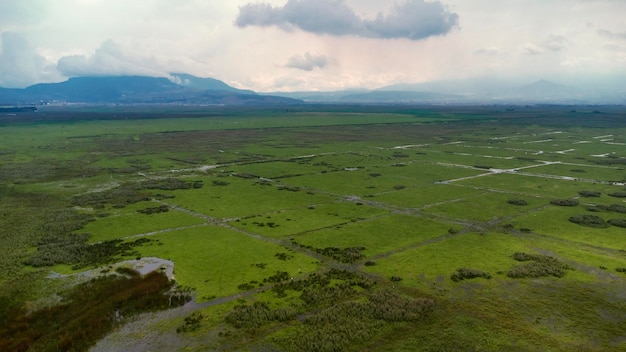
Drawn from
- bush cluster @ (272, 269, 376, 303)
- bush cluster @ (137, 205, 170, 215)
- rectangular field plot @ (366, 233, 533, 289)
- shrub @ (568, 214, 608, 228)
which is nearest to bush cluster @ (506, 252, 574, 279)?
rectangular field plot @ (366, 233, 533, 289)

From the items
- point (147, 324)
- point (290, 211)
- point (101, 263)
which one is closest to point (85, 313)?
point (147, 324)

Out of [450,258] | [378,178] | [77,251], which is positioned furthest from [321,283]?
[378,178]

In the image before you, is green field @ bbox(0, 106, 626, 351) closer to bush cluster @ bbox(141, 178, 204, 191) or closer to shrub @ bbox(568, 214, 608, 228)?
shrub @ bbox(568, 214, 608, 228)

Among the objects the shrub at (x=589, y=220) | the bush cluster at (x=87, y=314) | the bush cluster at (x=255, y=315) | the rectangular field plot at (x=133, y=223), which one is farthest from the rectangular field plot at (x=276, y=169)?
the bush cluster at (x=255, y=315)

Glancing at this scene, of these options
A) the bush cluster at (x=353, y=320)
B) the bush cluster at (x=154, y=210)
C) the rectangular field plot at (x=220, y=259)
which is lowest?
the bush cluster at (x=353, y=320)

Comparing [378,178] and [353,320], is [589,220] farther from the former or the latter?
[353,320]

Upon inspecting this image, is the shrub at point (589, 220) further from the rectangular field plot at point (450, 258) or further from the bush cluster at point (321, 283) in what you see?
the bush cluster at point (321, 283)
